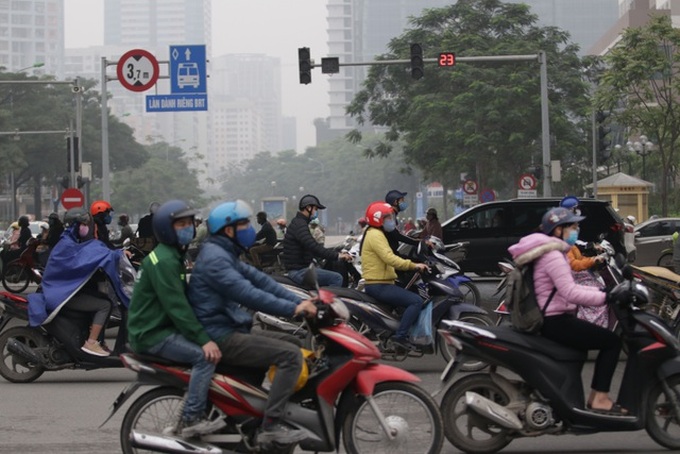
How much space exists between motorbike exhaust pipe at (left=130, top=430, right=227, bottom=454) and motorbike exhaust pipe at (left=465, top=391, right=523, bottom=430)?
5.18 feet

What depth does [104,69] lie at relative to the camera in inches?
1202

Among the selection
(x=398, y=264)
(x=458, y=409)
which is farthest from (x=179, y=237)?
(x=398, y=264)

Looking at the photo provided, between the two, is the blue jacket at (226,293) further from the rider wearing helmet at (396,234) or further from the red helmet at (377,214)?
the rider wearing helmet at (396,234)

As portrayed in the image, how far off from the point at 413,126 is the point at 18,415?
38.0 m

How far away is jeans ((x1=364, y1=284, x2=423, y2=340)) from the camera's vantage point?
37.1ft

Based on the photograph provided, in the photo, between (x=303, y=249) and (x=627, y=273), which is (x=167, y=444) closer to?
(x=627, y=273)

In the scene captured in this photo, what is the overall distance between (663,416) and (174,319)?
3.09 metres

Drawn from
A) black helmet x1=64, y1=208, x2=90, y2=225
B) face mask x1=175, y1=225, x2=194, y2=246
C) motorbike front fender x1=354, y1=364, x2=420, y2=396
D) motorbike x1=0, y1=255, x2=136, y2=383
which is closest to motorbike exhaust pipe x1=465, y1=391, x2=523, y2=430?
motorbike front fender x1=354, y1=364, x2=420, y2=396

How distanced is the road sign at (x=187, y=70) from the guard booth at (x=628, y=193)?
641 inches

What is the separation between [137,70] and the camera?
28094 mm

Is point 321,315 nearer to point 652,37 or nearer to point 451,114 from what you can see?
point 652,37

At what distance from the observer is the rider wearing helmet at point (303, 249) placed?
13.0m

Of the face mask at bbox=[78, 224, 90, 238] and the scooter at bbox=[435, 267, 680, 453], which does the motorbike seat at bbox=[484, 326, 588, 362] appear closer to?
the scooter at bbox=[435, 267, 680, 453]

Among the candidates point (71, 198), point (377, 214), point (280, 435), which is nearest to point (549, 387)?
point (280, 435)
